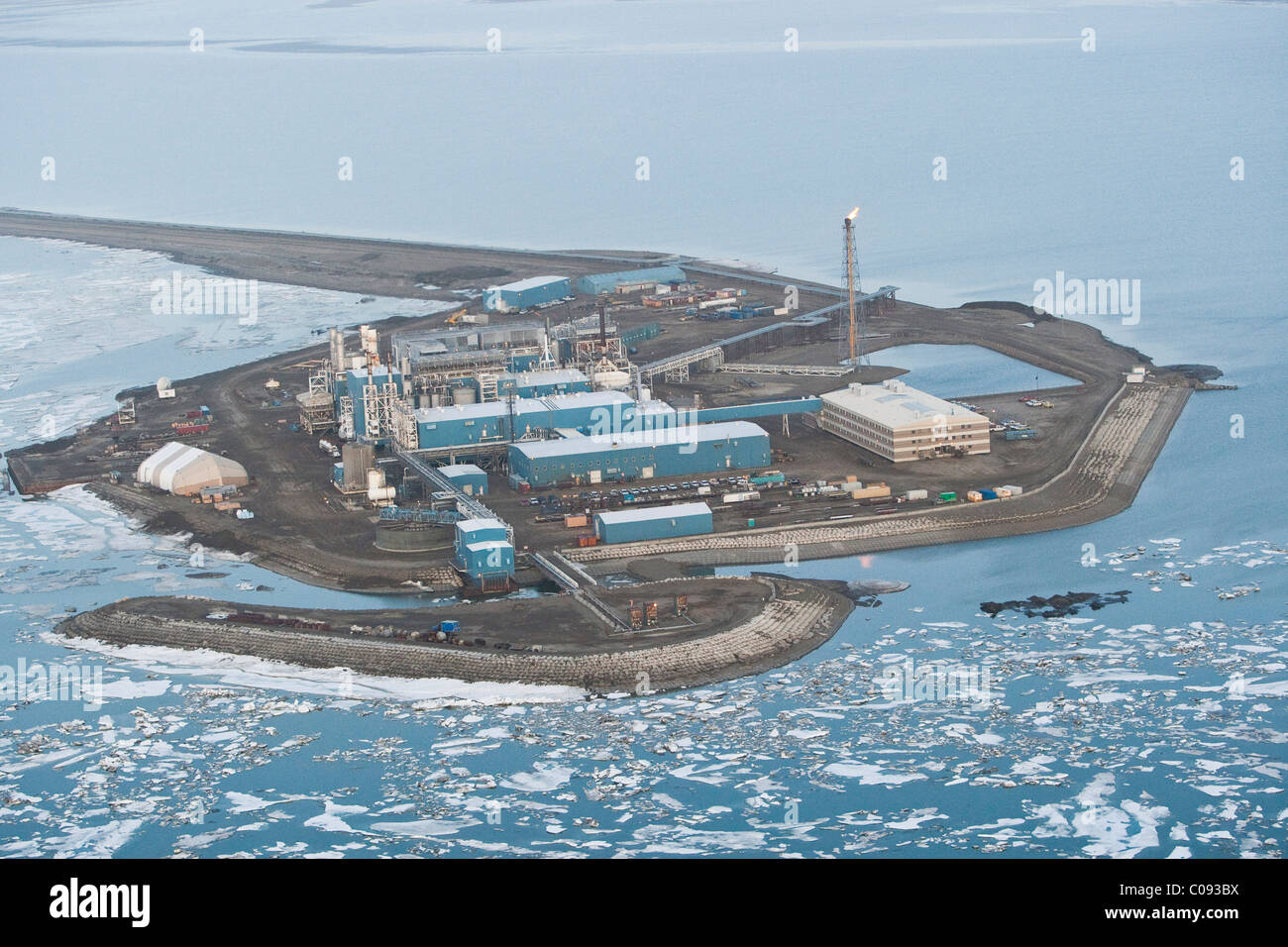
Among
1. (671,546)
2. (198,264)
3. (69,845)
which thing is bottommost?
(69,845)

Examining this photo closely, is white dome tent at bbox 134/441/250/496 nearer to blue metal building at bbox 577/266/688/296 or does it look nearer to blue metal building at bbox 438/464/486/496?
blue metal building at bbox 438/464/486/496

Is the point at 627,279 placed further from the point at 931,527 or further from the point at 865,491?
the point at 931,527

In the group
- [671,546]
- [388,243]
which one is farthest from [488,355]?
[388,243]

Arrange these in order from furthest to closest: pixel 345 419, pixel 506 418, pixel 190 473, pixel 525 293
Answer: pixel 525 293 → pixel 345 419 → pixel 506 418 → pixel 190 473

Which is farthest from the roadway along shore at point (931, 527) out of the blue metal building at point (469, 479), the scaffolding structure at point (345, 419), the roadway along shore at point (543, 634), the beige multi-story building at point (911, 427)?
the scaffolding structure at point (345, 419)

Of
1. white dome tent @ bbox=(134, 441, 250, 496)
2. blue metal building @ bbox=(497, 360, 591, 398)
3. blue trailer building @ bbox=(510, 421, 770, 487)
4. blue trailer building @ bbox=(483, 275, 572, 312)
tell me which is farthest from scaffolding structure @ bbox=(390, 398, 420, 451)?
blue trailer building @ bbox=(483, 275, 572, 312)

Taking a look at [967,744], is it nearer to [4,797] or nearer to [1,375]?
[4,797]

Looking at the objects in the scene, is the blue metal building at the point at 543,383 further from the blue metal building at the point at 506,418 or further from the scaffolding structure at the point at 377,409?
the scaffolding structure at the point at 377,409

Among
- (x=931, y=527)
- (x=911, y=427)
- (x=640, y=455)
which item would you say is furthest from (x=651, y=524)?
(x=911, y=427)
